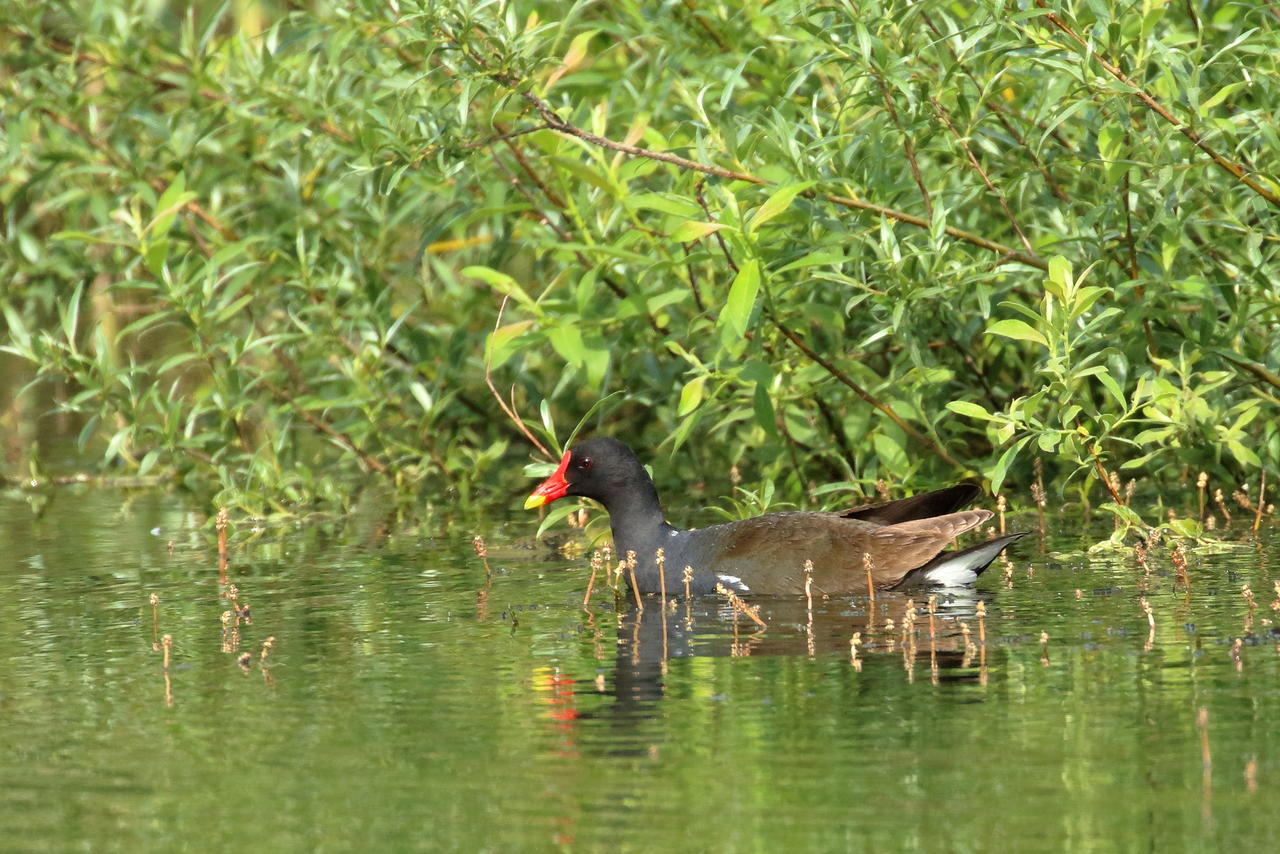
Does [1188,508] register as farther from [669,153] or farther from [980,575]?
[669,153]

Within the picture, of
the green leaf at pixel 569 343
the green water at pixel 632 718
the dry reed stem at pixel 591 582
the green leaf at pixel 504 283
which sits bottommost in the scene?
the green water at pixel 632 718

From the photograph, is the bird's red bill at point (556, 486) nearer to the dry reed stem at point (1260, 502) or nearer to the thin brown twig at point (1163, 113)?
the thin brown twig at point (1163, 113)

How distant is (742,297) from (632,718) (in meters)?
2.51

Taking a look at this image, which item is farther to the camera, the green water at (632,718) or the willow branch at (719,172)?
the willow branch at (719,172)

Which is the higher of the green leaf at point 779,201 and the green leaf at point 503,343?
the green leaf at point 779,201

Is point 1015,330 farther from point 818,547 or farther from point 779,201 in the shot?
point 818,547

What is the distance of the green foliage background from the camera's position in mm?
8289

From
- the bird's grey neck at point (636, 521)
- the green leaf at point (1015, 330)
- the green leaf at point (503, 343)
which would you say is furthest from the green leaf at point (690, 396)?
the green leaf at point (1015, 330)

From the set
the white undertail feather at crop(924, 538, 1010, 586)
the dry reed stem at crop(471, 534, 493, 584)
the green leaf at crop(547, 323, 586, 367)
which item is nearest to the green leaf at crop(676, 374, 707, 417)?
the green leaf at crop(547, 323, 586, 367)

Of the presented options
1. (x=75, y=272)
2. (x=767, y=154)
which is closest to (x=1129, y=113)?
(x=767, y=154)

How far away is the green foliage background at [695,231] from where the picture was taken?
8.29 meters

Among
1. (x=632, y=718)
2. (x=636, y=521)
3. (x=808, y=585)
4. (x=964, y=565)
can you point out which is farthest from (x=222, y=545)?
(x=632, y=718)

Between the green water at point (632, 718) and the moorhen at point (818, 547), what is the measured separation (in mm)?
201

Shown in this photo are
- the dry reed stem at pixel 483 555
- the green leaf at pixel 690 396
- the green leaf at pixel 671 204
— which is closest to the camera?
the green leaf at pixel 671 204
